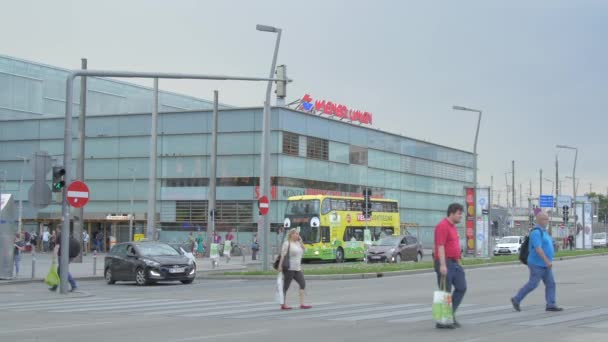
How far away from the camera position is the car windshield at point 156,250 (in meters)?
28.7

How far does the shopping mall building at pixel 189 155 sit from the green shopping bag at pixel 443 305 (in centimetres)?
5147

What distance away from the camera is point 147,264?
28031 millimetres

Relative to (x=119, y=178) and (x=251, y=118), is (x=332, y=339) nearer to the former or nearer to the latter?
(x=251, y=118)

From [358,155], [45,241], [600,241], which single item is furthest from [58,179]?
[600,241]

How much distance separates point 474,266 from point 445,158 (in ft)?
163

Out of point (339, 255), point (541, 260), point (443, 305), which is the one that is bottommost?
point (339, 255)

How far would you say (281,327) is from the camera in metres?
13.7

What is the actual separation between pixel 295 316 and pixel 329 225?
106 feet

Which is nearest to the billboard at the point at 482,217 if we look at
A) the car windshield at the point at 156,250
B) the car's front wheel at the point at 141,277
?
the car windshield at the point at 156,250

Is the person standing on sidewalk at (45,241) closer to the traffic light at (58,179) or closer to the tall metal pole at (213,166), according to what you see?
the tall metal pole at (213,166)

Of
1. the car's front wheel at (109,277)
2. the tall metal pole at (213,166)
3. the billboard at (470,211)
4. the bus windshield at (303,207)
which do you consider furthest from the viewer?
the tall metal pole at (213,166)

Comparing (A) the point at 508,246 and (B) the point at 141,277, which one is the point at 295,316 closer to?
(B) the point at 141,277

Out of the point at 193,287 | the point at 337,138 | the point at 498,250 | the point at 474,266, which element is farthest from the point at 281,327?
the point at 337,138

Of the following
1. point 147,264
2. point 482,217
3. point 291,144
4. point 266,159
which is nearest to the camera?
point 147,264
